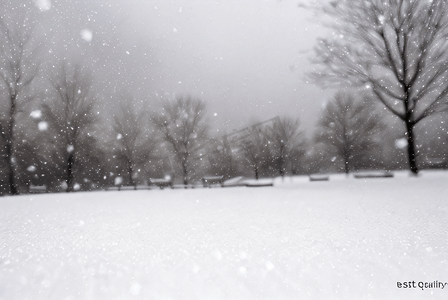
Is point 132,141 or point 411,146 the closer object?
point 411,146

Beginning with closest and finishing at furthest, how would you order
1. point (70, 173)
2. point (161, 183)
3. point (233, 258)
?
point (233, 258), point (161, 183), point (70, 173)

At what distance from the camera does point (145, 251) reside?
3102 mm

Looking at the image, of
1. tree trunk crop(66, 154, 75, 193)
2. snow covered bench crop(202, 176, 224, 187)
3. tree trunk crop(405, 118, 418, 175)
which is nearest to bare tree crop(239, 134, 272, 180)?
snow covered bench crop(202, 176, 224, 187)

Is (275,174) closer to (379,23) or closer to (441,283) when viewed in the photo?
(379,23)

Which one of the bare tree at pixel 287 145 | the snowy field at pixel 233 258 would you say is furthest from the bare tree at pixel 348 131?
the snowy field at pixel 233 258

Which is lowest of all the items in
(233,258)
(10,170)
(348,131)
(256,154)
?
(233,258)

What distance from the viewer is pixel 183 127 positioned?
28.8m

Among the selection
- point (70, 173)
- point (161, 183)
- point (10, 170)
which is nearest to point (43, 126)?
point (70, 173)

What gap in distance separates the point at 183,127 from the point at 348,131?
1874cm

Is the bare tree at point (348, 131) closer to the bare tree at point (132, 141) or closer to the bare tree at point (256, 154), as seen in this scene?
the bare tree at point (256, 154)

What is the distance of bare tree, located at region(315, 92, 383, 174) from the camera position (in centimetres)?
2624

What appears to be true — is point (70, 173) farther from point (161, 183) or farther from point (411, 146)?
point (411, 146)

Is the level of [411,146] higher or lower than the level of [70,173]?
higher

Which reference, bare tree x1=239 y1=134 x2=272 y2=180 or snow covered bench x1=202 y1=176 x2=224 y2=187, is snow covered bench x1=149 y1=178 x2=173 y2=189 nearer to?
snow covered bench x1=202 y1=176 x2=224 y2=187
